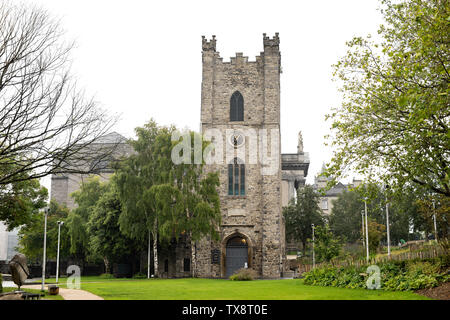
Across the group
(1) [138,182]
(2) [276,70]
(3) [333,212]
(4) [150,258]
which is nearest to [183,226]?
(1) [138,182]

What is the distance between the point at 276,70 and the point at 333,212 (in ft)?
107

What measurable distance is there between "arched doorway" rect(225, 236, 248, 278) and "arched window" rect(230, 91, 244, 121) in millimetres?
10439

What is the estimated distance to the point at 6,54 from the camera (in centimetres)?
1328

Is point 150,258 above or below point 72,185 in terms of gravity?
below

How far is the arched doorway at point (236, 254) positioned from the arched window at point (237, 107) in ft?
34.2

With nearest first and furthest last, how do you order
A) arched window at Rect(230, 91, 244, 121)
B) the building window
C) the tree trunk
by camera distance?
the tree trunk
the building window
arched window at Rect(230, 91, 244, 121)

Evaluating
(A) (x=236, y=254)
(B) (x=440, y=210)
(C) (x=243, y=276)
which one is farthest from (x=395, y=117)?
(A) (x=236, y=254)

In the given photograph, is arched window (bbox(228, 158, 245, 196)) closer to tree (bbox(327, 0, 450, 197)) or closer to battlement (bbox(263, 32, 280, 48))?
battlement (bbox(263, 32, 280, 48))

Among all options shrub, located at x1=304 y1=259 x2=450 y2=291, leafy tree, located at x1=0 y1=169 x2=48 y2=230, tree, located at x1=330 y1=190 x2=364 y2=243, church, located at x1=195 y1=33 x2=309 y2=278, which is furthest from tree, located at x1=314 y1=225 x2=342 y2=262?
tree, located at x1=330 y1=190 x2=364 y2=243

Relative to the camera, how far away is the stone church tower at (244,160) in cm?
3769

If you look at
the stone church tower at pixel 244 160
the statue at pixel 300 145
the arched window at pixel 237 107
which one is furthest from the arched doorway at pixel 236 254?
the statue at pixel 300 145

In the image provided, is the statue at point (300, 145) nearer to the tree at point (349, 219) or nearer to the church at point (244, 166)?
the tree at point (349, 219)

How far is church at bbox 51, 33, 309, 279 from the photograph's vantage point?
1485 inches
